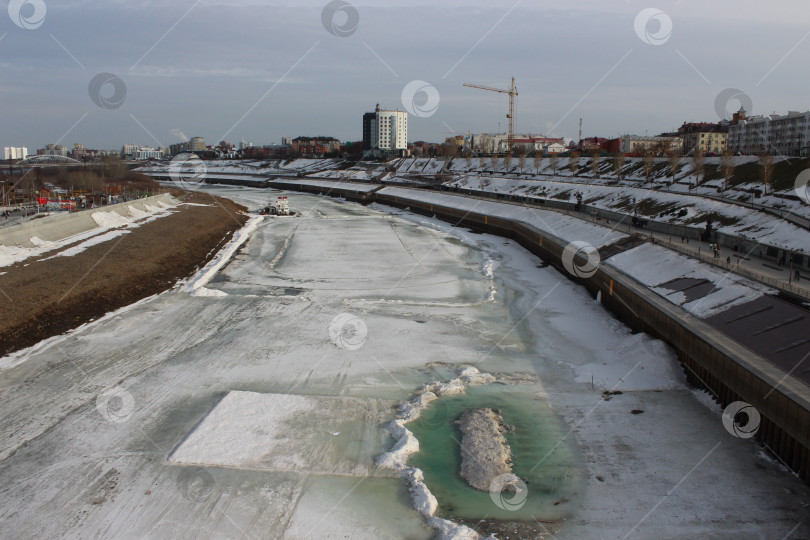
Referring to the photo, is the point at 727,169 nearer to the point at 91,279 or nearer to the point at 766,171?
the point at 766,171

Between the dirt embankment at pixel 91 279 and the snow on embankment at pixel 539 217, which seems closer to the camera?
the dirt embankment at pixel 91 279

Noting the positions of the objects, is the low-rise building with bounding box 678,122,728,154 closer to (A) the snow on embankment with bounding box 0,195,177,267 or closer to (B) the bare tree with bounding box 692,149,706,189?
(B) the bare tree with bounding box 692,149,706,189

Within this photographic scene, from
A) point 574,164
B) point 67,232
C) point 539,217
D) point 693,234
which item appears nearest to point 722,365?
point 693,234

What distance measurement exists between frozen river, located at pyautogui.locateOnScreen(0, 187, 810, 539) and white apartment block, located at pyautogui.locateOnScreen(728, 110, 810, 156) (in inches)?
3035

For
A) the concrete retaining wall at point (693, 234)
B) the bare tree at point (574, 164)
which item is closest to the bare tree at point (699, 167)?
the concrete retaining wall at point (693, 234)

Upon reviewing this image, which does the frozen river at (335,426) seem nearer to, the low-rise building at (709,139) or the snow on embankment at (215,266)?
the snow on embankment at (215,266)

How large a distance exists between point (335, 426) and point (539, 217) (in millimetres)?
37345

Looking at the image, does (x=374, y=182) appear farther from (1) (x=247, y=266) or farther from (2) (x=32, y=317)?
(2) (x=32, y=317)

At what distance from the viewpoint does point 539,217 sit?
4688cm

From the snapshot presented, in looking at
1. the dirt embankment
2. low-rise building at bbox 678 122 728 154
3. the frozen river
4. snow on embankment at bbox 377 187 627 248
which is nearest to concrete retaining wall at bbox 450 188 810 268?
snow on embankment at bbox 377 187 627 248

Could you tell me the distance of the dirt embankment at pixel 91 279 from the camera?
65.2 ft

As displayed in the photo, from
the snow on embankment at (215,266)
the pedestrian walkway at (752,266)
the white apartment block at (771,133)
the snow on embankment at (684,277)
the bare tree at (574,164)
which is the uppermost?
the white apartment block at (771,133)

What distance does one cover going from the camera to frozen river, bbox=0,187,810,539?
32.3 ft

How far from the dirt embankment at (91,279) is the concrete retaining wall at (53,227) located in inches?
118
